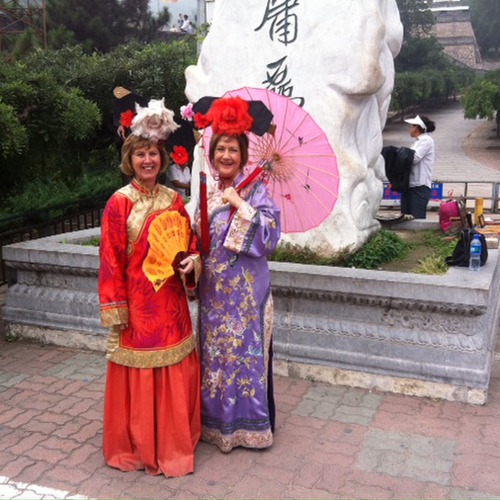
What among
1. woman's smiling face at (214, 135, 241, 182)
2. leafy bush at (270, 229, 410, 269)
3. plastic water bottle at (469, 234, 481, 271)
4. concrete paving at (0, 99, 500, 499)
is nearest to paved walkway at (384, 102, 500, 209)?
leafy bush at (270, 229, 410, 269)

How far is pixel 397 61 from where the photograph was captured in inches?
1464

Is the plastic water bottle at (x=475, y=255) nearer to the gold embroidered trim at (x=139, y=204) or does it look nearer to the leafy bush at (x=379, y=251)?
the leafy bush at (x=379, y=251)

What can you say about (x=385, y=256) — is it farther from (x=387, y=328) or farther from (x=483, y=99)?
(x=483, y=99)

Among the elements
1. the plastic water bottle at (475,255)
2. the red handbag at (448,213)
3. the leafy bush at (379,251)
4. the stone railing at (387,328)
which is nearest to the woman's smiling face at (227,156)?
the stone railing at (387,328)

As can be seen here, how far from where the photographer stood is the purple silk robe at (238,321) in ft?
10.3

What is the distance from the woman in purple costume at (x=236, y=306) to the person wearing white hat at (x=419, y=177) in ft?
13.3

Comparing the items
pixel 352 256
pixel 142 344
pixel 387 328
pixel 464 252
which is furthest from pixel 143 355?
pixel 464 252

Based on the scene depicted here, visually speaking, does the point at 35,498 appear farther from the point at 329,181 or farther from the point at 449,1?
the point at 449,1

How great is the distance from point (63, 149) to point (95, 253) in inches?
86.2

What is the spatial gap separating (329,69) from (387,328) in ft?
6.43

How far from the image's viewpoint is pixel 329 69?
15.6 feet

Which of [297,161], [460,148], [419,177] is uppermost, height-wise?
[297,161]

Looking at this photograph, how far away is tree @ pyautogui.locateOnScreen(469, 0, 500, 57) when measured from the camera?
148ft

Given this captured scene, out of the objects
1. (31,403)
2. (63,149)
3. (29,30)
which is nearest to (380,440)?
(31,403)
